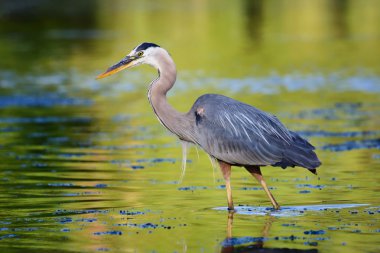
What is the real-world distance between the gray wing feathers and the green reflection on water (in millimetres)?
561

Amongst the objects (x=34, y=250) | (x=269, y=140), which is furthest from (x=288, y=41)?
(x=34, y=250)

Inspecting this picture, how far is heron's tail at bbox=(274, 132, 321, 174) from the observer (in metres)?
10.3

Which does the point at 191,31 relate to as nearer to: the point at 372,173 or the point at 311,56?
the point at 311,56

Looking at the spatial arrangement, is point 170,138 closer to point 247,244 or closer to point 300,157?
point 300,157

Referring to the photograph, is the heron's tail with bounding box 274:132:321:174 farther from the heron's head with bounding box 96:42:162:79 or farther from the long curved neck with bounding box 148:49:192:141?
the heron's head with bounding box 96:42:162:79

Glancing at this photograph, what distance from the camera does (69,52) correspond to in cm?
3566

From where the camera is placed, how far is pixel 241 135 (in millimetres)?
10773

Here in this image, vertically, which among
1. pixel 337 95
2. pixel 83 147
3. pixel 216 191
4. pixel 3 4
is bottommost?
pixel 216 191

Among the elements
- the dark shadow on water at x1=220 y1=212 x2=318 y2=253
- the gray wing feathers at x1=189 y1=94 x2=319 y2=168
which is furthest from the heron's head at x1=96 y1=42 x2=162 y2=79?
the dark shadow on water at x1=220 y1=212 x2=318 y2=253

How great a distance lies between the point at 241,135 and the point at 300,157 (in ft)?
2.26

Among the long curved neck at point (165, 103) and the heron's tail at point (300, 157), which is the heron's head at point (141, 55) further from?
the heron's tail at point (300, 157)

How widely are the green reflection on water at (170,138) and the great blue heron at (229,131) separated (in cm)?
53

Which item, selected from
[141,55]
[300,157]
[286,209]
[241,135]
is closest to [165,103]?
[141,55]

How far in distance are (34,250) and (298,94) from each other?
1535cm
